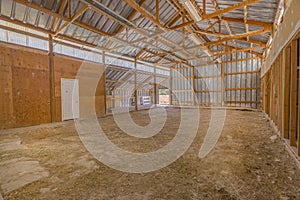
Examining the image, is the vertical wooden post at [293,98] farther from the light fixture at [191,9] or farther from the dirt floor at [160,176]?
the light fixture at [191,9]

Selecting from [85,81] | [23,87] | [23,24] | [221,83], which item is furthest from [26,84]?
→ [221,83]

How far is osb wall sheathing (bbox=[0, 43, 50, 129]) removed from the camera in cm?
495

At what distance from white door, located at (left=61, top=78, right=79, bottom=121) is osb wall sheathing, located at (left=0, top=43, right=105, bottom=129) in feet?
0.57

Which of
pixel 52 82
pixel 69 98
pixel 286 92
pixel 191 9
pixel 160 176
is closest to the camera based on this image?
pixel 160 176

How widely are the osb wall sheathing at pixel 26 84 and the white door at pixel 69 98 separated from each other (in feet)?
0.57

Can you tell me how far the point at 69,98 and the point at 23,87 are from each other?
67.8 inches

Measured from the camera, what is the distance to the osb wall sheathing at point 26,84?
16.3 ft

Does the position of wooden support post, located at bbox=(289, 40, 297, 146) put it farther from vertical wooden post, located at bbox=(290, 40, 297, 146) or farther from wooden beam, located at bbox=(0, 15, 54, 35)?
wooden beam, located at bbox=(0, 15, 54, 35)

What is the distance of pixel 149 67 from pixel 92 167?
38.0 ft

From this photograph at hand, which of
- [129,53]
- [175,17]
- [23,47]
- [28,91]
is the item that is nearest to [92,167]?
[28,91]

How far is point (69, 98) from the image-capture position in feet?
22.5

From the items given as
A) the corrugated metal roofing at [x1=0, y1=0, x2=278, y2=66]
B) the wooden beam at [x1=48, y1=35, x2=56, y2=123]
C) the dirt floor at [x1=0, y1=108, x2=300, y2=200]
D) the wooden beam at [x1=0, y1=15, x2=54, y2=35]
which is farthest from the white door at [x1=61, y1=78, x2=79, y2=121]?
the dirt floor at [x1=0, y1=108, x2=300, y2=200]

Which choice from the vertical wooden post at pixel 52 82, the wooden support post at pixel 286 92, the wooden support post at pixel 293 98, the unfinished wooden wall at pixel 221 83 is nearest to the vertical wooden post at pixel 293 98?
the wooden support post at pixel 293 98

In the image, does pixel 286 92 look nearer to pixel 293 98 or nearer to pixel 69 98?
pixel 293 98
